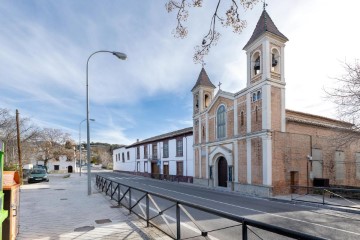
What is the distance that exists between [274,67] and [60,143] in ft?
162

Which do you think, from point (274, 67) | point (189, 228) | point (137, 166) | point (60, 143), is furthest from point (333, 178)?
point (60, 143)

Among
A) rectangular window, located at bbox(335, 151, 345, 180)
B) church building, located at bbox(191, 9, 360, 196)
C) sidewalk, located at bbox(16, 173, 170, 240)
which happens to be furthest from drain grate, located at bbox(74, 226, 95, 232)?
rectangular window, located at bbox(335, 151, 345, 180)

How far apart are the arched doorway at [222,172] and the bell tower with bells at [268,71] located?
6.75m

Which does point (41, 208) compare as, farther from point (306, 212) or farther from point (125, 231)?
point (306, 212)

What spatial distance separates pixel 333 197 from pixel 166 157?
915 inches

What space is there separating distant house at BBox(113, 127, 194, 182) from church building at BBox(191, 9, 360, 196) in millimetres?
5776

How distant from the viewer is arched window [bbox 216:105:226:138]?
2264 centimetres

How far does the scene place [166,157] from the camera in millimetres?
35031

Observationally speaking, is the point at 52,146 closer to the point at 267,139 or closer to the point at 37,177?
the point at 37,177

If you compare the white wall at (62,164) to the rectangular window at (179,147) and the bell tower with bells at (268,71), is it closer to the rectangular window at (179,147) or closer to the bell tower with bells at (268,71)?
the rectangular window at (179,147)

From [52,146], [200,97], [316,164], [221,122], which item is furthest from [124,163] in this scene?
[316,164]

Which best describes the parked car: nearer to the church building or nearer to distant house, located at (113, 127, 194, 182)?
distant house, located at (113, 127, 194, 182)

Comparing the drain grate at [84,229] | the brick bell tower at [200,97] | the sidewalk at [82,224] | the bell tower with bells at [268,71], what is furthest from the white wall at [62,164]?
the drain grate at [84,229]

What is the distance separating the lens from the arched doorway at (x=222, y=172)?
73.4 feet
